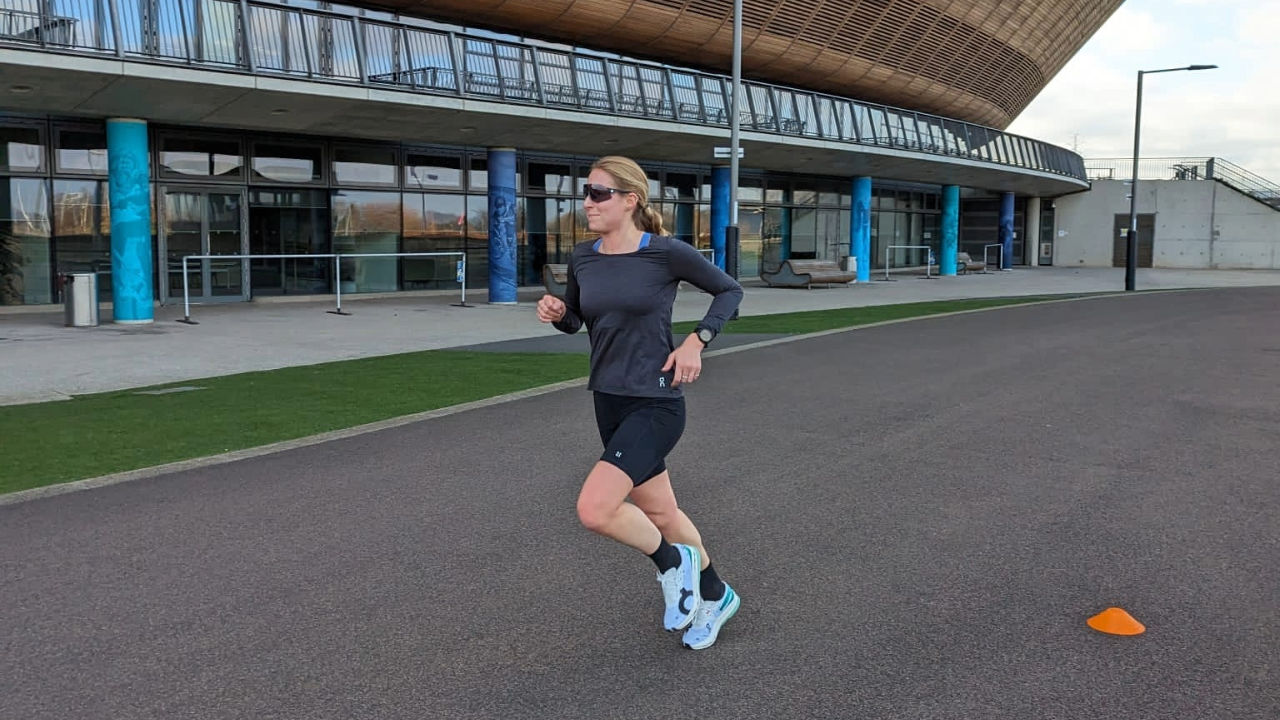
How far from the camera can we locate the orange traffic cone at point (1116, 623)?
424 centimetres

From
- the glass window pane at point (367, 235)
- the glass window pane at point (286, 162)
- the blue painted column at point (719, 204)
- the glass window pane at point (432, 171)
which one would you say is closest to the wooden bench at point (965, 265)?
the blue painted column at point (719, 204)

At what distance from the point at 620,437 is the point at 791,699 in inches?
43.4

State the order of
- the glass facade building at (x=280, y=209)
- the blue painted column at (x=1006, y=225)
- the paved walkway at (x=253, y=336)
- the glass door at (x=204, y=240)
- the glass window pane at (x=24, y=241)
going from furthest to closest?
the blue painted column at (x=1006, y=225) → the glass door at (x=204, y=240) → the glass facade building at (x=280, y=209) → the glass window pane at (x=24, y=241) → the paved walkway at (x=253, y=336)

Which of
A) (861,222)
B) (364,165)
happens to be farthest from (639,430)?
(861,222)

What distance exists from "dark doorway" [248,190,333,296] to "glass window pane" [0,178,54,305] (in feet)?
13.5

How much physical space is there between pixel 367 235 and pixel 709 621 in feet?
75.5

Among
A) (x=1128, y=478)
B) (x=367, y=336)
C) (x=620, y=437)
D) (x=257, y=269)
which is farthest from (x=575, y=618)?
(x=257, y=269)

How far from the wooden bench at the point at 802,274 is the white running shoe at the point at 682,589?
28.4 m

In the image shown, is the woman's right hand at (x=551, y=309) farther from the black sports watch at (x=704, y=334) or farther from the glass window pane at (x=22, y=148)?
the glass window pane at (x=22, y=148)

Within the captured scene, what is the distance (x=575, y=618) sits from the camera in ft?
14.4

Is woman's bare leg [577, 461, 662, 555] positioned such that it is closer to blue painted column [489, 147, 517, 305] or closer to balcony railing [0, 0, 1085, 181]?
balcony railing [0, 0, 1085, 181]

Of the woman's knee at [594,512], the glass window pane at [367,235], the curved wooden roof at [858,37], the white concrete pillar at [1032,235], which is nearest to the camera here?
the woman's knee at [594,512]

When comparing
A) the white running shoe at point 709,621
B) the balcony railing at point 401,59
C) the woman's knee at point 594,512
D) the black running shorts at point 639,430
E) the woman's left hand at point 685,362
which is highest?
the balcony railing at point 401,59

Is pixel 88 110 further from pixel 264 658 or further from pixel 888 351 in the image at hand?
pixel 264 658
